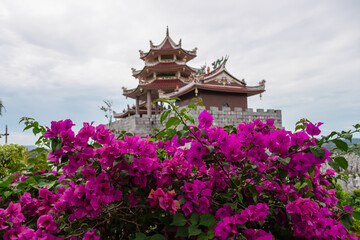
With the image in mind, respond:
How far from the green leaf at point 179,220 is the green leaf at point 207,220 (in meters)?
0.10

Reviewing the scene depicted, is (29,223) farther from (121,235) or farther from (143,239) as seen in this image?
(143,239)

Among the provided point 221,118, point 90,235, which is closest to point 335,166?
point 90,235

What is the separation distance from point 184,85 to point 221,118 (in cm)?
641

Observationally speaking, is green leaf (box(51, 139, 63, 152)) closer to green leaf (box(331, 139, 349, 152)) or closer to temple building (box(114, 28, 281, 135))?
green leaf (box(331, 139, 349, 152))

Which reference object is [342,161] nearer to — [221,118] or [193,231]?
[193,231]

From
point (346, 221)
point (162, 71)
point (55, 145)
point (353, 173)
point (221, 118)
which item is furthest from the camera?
point (162, 71)

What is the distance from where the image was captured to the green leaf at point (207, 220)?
5.17 feet

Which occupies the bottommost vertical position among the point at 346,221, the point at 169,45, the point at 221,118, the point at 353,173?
the point at 353,173

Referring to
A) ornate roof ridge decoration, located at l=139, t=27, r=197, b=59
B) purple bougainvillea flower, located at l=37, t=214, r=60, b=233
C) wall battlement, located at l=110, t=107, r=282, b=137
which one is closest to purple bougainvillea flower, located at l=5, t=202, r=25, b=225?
purple bougainvillea flower, located at l=37, t=214, r=60, b=233

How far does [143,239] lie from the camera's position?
1543mm

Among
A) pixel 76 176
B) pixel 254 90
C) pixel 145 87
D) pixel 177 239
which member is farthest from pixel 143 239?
pixel 145 87

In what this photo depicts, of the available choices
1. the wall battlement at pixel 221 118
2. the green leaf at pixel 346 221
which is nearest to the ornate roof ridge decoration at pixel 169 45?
the wall battlement at pixel 221 118

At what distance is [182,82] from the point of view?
2109 cm

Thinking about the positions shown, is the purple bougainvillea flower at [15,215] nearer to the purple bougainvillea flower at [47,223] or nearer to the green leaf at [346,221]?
the purple bougainvillea flower at [47,223]
